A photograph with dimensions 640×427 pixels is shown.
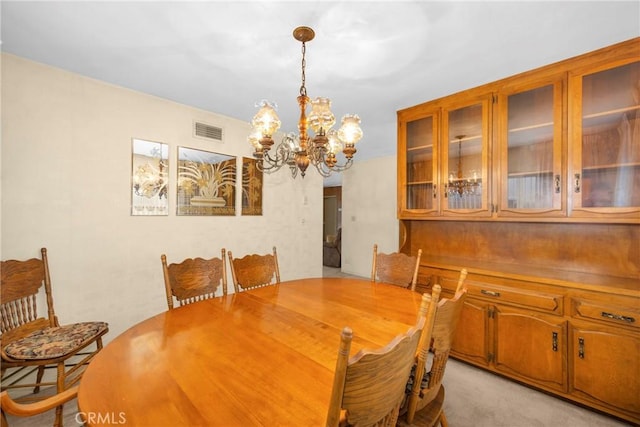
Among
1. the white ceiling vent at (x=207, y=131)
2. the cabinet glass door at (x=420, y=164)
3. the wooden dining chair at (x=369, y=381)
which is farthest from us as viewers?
the white ceiling vent at (x=207, y=131)

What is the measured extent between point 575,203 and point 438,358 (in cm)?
176

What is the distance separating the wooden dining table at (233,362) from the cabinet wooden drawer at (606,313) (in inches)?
47.2

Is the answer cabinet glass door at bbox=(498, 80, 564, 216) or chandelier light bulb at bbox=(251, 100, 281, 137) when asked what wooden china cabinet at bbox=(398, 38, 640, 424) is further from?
chandelier light bulb at bbox=(251, 100, 281, 137)

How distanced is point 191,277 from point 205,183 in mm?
1399

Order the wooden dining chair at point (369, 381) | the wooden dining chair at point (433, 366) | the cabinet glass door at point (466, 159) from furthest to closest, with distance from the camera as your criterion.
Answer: the cabinet glass door at point (466, 159) < the wooden dining chair at point (433, 366) < the wooden dining chair at point (369, 381)

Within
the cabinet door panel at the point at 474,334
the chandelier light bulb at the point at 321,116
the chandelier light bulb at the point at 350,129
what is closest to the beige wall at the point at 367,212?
the cabinet door panel at the point at 474,334

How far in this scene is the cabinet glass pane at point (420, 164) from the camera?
9.28ft

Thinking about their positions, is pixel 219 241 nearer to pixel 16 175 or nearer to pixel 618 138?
pixel 16 175

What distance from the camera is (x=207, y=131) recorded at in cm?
304

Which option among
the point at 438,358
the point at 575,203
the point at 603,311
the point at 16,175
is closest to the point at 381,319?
the point at 438,358

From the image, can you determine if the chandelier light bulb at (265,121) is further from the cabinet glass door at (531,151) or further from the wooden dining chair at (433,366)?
the cabinet glass door at (531,151)

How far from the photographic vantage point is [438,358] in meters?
1.21

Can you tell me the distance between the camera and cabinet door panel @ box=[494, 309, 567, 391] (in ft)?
6.36

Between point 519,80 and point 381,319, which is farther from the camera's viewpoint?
point 519,80
